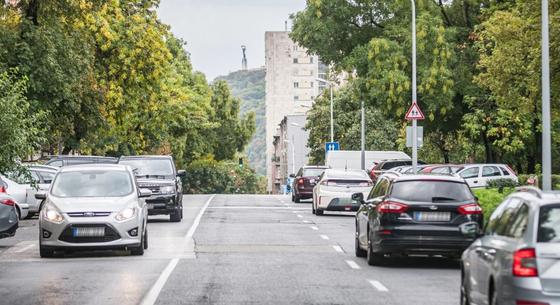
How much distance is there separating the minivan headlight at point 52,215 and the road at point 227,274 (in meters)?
0.69

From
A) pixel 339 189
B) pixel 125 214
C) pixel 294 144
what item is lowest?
pixel 339 189

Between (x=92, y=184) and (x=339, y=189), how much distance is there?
15.3 meters

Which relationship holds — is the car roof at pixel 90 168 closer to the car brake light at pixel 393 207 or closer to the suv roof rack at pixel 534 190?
the car brake light at pixel 393 207

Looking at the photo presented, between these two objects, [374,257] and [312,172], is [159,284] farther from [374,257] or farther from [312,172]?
[312,172]

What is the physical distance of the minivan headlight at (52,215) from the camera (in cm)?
2055

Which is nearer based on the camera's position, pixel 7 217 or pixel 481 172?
pixel 7 217

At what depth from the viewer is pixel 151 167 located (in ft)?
111

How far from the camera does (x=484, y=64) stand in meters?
38.5

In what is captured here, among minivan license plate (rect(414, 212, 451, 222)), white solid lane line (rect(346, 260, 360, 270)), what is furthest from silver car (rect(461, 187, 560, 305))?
white solid lane line (rect(346, 260, 360, 270))

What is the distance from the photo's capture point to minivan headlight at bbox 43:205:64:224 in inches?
809

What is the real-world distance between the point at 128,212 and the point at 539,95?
1974 cm

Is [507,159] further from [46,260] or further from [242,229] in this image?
[46,260]

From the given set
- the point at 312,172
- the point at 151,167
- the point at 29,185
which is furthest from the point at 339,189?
the point at 312,172

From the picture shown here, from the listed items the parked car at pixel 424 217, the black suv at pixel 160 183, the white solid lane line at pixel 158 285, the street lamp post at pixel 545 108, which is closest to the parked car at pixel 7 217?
the white solid lane line at pixel 158 285
